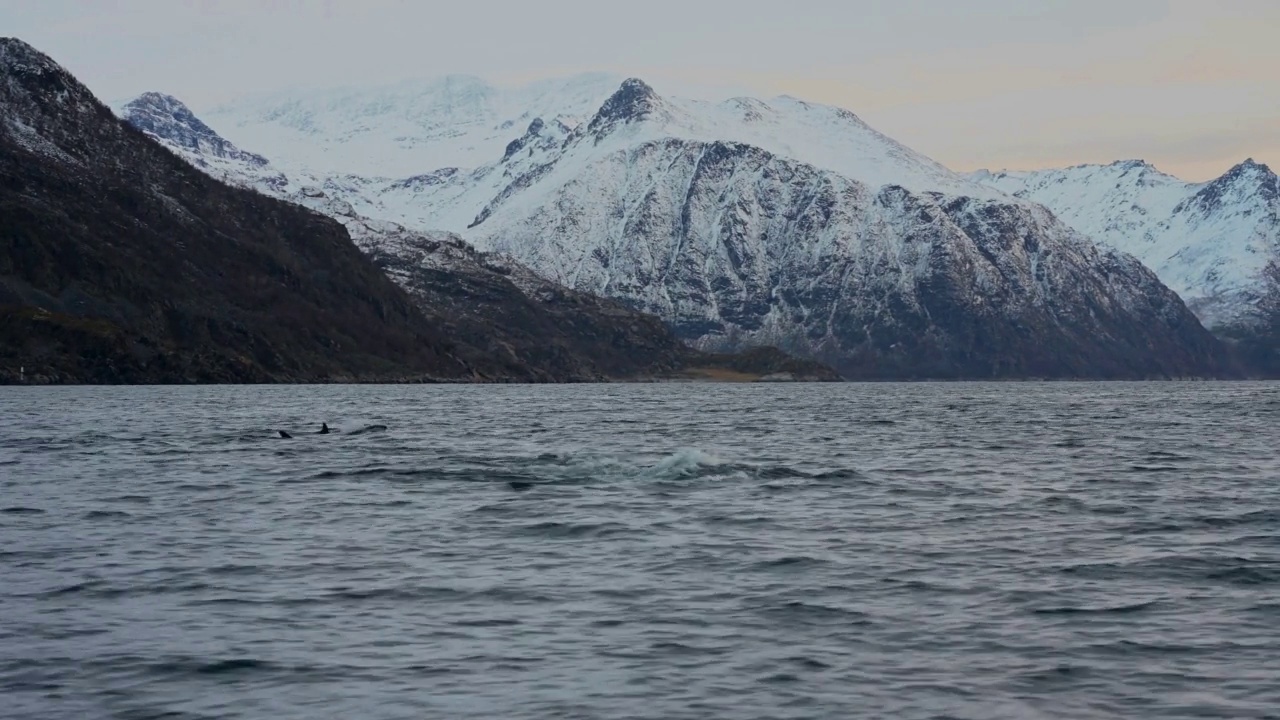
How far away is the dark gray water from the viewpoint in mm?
26656

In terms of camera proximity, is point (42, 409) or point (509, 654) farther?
point (42, 409)

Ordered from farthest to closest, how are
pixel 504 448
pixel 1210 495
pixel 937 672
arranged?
pixel 504 448, pixel 1210 495, pixel 937 672

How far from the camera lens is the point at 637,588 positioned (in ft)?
123

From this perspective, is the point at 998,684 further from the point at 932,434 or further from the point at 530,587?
the point at 932,434

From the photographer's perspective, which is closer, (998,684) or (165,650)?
(998,684)

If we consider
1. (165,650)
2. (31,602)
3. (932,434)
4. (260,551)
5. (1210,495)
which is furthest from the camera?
(932,434)

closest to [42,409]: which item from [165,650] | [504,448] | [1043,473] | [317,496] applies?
[504,448]

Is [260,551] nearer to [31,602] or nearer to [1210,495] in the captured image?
[31,602]

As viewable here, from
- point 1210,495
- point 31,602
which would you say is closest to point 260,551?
point 31,602

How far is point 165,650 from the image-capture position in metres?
29.9

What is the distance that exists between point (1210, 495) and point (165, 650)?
4306 cm

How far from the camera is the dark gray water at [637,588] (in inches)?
1049

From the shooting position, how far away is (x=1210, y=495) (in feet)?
196

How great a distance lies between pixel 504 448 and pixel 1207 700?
6577 centimetres
